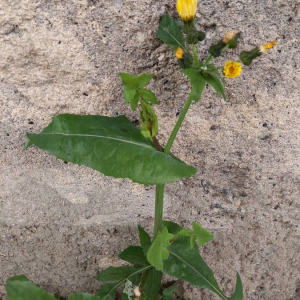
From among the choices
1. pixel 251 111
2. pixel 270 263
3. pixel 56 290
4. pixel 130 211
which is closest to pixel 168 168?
pixel 251 111

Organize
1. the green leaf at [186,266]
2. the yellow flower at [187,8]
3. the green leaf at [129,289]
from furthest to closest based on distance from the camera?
the green leaf at [129,289], the green leaf at [186,266], the yellow flower at [187,8]

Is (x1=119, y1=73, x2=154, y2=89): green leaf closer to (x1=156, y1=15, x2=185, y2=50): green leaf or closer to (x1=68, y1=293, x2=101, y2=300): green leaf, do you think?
(x1=156, y1=15, x2=185, y2=50): green leaf

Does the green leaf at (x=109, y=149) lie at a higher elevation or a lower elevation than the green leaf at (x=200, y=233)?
higher

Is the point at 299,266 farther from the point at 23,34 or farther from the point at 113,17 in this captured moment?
the point at 23,34

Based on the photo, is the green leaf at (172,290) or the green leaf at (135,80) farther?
the green leaf at (172,290)

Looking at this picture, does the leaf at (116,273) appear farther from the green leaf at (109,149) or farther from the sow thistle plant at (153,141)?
the green leaf at (109,149)

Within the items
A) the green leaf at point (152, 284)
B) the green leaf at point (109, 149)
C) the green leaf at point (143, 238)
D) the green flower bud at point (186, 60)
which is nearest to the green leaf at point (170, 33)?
the green flower bud at point (186, 60)

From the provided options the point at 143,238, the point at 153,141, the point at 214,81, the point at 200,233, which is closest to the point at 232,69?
the point at 214,81

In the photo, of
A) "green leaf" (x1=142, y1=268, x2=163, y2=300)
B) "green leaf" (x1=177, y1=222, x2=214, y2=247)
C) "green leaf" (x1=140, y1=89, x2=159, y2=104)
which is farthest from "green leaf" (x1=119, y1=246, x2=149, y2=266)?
"green leaf" (x1=140, y1=89, x2=159, y2=104)
